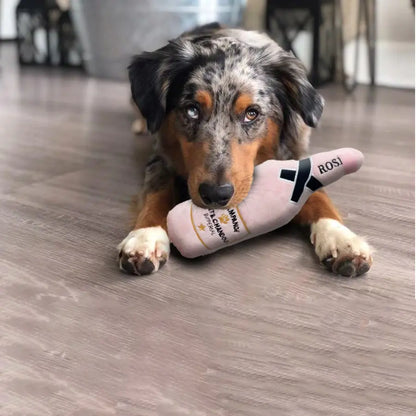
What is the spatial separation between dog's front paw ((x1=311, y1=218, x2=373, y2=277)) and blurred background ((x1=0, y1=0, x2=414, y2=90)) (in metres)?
3.35

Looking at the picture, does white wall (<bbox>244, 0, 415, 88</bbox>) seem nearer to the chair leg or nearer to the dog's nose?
the chair leg

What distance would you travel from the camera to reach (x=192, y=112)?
2018 millimetres

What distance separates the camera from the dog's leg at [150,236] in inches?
66.5

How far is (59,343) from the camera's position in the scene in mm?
1349

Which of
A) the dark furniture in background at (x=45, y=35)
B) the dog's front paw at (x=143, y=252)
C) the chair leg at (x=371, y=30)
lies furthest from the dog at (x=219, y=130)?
the dark furniture in background at (x=45, y=35)

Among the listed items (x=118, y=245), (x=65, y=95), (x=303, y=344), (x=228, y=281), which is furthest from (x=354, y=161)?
(x=65, y=95)

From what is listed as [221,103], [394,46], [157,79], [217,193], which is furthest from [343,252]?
[394,46]

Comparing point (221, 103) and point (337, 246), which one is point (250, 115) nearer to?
point (221, 103)

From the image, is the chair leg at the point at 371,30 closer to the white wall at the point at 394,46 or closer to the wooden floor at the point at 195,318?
the white wall at the point at 394,46

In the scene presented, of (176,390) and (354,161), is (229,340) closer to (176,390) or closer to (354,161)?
(176,390)

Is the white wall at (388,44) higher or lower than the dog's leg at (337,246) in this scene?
higher

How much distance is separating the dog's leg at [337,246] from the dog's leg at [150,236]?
0.46m

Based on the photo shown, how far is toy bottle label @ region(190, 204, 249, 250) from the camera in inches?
67.6

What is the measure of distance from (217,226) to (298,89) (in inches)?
27.7
